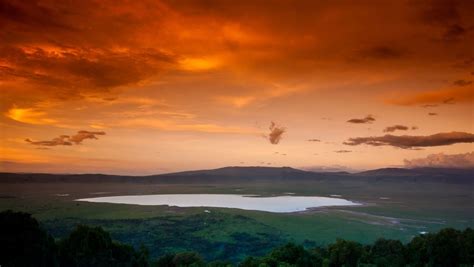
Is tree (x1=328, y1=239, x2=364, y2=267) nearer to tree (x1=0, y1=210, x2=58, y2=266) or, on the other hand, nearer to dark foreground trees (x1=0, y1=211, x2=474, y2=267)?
dark foreground trees (x1=0, y1=211, x2=474, y2=267)

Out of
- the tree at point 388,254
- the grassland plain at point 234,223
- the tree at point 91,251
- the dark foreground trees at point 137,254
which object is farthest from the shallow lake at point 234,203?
the tree at point 91,251

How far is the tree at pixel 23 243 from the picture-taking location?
14398 millimetres

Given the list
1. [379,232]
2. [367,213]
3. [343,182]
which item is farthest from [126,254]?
[343,182]

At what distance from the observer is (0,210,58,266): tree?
1440cm

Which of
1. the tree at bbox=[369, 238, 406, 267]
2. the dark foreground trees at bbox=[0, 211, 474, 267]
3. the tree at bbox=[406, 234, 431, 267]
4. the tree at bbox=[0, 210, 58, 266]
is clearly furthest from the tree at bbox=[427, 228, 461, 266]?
the tree at bbox=[0, 210, 58, 266]

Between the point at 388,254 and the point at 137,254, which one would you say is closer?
the point at 137,254

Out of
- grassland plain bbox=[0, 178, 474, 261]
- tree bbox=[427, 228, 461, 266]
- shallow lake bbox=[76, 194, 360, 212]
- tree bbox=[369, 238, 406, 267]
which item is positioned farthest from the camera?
shallow lake bbox=[76, 194, 360, 212]

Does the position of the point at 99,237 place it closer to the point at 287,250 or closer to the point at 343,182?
the point at 287,250

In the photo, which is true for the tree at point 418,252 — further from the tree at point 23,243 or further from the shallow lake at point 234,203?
the shallow lake at point 234,203

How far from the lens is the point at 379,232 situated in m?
43.5

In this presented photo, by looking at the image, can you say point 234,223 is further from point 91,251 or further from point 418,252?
point 91,251

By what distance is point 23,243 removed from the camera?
49.0 ft

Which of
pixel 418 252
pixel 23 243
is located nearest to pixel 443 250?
pixel 418 252

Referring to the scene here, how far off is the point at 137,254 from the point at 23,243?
18.6ft
